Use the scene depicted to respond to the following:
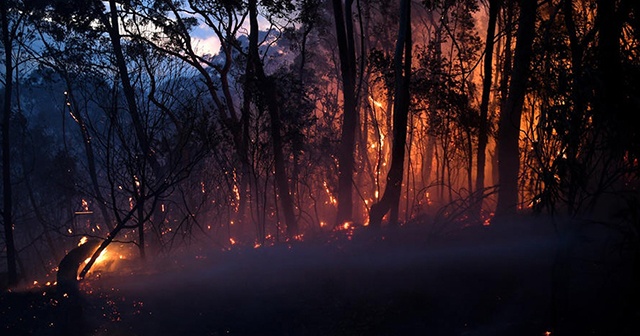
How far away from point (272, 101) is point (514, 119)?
21.8 ft

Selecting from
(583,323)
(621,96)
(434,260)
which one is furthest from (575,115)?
(434,260)

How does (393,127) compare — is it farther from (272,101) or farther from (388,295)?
(388,295)

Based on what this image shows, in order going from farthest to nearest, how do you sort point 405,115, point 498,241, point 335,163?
point 335,163, point 405,115, point 498,241

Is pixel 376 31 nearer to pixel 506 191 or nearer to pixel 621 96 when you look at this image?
pixel 506 191

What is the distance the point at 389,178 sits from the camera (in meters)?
13.3

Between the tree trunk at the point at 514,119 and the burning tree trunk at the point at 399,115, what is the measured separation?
2.39 metres

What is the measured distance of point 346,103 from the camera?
15875mm

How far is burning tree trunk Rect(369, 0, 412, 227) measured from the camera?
12.6 metres

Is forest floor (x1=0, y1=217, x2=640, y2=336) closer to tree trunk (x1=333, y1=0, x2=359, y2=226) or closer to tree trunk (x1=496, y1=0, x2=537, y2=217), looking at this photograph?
tree trunk (x1=496, y1=0, x2=537, y2=217)

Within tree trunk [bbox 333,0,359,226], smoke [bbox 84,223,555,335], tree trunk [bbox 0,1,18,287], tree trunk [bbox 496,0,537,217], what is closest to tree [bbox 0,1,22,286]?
tree trunk [bbox 0,1,18,287]

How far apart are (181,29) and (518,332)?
583 inches

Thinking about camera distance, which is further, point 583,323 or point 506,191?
point 506,191

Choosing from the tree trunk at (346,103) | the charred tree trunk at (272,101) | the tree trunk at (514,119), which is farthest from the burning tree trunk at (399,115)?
the charred tree trunk at (272,101)

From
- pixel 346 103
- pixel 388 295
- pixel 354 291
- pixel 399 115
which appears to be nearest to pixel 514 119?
pixel 399 115
